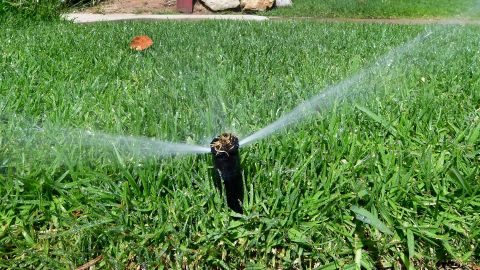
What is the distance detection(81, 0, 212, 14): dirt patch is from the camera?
7969 millimetres

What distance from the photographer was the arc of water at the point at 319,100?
5.67 feet

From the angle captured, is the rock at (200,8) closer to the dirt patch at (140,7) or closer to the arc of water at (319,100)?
the dirt patch at (140,7)

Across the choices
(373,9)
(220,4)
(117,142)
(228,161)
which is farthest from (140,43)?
(373,9)

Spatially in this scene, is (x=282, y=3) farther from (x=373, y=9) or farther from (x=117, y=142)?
(x=117, y=142)

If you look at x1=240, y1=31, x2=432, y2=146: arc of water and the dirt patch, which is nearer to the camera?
x1=240, y1=31, x2=432, y2=146: arc of water

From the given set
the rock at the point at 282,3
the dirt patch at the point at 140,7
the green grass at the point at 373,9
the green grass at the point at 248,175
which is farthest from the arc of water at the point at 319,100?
the rock at the point at 282,3

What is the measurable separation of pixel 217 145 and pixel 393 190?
56cm

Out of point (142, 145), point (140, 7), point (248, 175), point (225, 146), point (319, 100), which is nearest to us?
point (225, 146)

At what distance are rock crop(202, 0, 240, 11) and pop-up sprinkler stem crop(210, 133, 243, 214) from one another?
283 inches

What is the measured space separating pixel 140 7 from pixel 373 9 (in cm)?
370

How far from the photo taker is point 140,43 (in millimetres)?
3404

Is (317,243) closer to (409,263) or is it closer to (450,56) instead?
(409,263)

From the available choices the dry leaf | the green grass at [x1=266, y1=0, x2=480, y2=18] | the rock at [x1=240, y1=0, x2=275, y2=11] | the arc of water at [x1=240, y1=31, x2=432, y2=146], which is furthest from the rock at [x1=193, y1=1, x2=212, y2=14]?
the arc of water at [x1=240, y1=31, x2=432, y2=146]

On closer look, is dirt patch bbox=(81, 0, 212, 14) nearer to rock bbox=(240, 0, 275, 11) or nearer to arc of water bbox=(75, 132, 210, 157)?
rock bbox=(240, 0, 275, 11)
